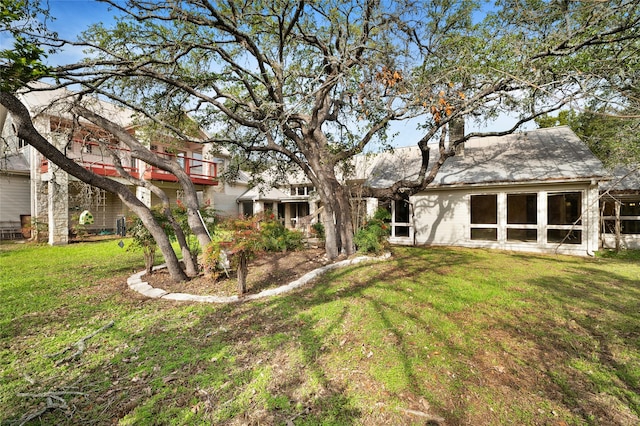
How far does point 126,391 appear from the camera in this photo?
2625mm

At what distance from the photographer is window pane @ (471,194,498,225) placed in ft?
40.9

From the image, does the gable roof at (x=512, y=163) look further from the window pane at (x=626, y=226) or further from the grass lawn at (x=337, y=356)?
the grass lawn at (x=337, y=356)

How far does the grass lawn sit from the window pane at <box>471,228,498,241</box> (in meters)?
5.40

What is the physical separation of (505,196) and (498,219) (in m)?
0.90

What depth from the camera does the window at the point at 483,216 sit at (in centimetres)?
1103

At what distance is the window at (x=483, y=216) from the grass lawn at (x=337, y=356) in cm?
539

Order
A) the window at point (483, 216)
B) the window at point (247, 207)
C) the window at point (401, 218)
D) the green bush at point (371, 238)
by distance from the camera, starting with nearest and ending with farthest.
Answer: the green bush at point (371, 238) < the window at point (483, 216) < the window at point (401, 218) < the window at point (247, 207)

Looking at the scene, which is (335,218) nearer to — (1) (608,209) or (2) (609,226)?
(2) (609,226)

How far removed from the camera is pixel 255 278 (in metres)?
6.12

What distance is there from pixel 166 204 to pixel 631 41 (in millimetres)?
10940

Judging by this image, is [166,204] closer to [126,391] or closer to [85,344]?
[85,344]

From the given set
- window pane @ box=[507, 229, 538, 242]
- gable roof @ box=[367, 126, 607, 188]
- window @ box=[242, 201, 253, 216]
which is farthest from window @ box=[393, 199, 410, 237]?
window @ box=[242, 201, 253, 216]

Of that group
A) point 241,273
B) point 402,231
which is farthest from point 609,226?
point 241,273

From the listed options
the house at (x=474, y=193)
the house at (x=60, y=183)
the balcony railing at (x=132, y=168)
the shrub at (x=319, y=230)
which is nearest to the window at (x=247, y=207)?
the balcony railing at (x=132, y=168)
